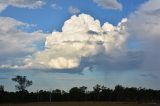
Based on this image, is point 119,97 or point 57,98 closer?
point 57,98

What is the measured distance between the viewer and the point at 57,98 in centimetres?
18212

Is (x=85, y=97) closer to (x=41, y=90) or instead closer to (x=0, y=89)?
(x=41, y=90)

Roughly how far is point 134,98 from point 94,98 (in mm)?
23176

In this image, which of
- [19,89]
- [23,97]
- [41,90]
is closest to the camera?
[23,97]

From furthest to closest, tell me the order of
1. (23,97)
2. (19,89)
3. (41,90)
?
(41,90)
(19,89)
(23,97)

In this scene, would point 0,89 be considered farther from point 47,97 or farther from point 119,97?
point 119,97

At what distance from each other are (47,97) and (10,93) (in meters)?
20.4

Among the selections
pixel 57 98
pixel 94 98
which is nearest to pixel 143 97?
pixel 94 98

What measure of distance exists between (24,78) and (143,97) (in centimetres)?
6247

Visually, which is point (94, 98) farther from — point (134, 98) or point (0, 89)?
point (0, 89)

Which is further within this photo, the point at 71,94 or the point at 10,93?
the point at 71,94

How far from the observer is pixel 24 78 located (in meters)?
181

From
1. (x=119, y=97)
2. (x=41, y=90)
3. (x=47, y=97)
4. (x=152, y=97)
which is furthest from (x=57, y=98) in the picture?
(x=152, y=97)

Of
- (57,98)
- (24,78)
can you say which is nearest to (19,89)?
(24,78)
